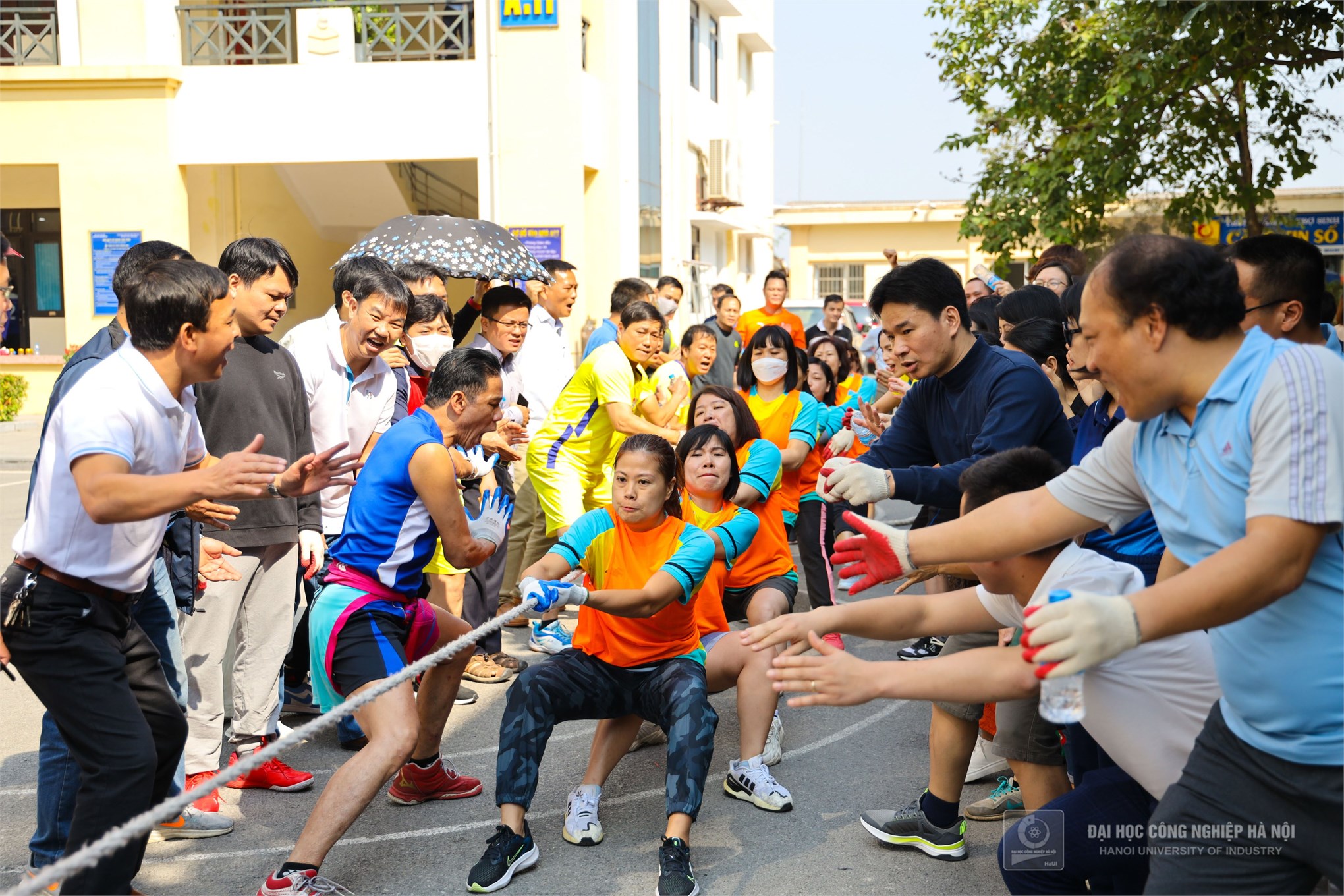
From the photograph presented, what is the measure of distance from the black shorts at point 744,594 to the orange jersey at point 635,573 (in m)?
0.89

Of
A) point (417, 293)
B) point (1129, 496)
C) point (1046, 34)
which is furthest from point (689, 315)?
point (1129, 496)

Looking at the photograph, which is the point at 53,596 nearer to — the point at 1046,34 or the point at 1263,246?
the point at 1263,246

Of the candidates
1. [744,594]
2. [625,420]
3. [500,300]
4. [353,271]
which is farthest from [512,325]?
[744,594]

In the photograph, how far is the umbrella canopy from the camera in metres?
7.08

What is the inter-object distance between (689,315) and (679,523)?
2135 centimetres

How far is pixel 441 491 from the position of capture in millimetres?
3848

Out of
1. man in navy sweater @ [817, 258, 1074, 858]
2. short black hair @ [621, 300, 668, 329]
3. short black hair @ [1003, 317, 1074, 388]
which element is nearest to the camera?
man in navy sweater @ [817, 258, 1074, 858]

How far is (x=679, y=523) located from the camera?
441 centimetres

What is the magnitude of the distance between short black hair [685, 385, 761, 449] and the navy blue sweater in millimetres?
1273

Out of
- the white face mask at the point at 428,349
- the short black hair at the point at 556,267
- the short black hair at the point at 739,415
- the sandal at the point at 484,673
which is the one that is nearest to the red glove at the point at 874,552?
the short black hair at the point at 739,415

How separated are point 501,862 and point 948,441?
2.15m

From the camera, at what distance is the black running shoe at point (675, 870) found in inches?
142

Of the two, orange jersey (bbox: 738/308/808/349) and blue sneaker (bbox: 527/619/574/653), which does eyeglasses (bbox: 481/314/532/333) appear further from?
orange jersey (bbox: 738/308/808/349)

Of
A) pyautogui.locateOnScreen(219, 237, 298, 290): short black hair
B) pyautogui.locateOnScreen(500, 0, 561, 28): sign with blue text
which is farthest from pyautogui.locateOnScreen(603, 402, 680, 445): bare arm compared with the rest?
pyautogui.locateOnScreen(500, 0, 561, 28): sign with blue text
